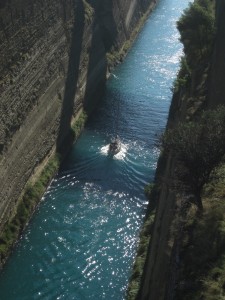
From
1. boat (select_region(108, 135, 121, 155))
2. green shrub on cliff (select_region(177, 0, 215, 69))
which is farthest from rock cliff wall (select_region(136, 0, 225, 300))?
boat (select_region(108, 135, 121, 155))

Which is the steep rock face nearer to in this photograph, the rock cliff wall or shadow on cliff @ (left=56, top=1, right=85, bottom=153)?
shadow on cliff @ (left=56, top=1, right=85, bottom=153)

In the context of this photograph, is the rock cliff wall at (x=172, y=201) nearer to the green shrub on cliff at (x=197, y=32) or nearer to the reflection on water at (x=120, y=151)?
the green shrub on cliff at (x=197, y=32)

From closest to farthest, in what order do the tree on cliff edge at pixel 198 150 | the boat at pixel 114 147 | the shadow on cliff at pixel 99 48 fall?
the tree on cliff edge at pixel 198 150
the boat at pixel 114 147
the shadow on cliff at pixel 99 48

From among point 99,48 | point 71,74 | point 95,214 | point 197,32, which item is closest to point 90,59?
point 99,48

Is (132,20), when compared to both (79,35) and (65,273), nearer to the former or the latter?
(79,35)

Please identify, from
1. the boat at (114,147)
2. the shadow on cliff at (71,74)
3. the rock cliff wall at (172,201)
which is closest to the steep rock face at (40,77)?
the shadow on cliff at (71,74)

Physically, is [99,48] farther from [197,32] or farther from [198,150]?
[198,150]
